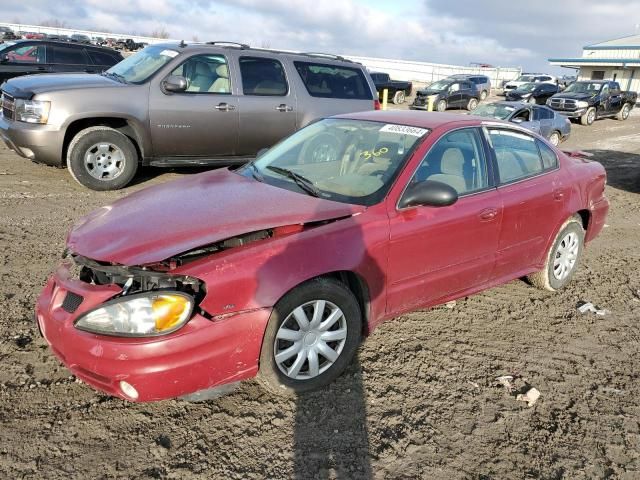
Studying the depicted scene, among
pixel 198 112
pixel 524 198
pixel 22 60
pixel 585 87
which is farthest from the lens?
pixel 585 87

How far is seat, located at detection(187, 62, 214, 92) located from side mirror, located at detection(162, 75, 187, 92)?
0.37 metres

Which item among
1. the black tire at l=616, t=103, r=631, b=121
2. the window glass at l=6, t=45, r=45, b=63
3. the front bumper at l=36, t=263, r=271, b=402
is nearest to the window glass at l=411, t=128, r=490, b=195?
the front bumper at l=36, t=263, r=271, b=402

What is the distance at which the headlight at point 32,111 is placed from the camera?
6.68m

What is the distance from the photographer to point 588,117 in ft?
73.9

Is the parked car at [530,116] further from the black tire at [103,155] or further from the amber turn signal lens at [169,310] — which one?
the amber turn signal lens at [169,310]

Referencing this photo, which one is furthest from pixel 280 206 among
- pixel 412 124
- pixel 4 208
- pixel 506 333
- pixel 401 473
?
pixel 4 208

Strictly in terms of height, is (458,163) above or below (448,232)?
above

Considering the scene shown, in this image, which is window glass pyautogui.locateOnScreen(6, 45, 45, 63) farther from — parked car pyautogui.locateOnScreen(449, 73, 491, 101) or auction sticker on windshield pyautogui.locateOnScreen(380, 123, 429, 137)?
parked car pyautogui.locateOnScreen(449, 73, 491, 101)

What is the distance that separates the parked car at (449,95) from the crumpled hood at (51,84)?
755 inches

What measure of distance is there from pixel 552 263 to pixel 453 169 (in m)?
1.54

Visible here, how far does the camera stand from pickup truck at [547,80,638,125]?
22.1 meters

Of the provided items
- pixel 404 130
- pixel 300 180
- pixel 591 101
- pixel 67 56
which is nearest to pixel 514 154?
pixel 404 130

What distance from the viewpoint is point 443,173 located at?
367cm

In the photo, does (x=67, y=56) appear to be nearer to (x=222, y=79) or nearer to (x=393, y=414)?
(x=222, y=79)
